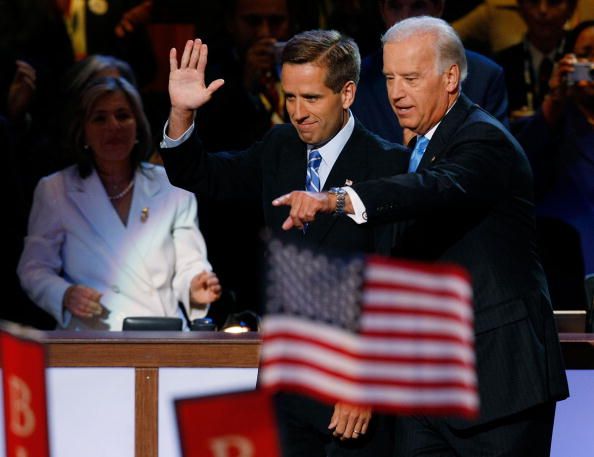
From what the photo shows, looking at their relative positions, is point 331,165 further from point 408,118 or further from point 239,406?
point 239,406

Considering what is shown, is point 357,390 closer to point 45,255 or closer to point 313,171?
point 313,171

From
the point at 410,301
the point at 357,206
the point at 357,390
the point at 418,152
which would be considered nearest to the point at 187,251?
the point at 418,152

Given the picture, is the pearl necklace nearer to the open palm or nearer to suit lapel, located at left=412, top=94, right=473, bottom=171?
the open palm

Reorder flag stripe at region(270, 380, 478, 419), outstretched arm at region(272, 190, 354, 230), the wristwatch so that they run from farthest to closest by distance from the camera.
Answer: the wristwatch → outstretched arm at region(272, 190, 354, 230) → flag stripe at region(270, 380, 478, 419)

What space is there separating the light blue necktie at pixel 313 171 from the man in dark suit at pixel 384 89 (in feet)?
4.38

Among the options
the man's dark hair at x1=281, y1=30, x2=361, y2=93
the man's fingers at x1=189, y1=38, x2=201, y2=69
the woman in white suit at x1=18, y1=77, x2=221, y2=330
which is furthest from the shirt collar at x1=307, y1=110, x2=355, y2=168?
the woman in white suit at x1=18, y1=77, x2=221, y2=330

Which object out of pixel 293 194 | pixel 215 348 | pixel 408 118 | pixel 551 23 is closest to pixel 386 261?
pixel 293 194

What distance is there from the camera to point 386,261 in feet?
7.33

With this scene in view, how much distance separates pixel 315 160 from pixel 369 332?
1045 millimetres

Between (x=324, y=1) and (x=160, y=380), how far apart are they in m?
2.31

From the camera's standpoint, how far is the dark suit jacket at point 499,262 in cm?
290

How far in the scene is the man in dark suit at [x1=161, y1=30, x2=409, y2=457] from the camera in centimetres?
307

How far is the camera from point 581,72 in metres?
5.01

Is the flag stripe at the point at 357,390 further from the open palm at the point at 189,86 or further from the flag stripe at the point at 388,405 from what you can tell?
the open palm at the point at 189,86
